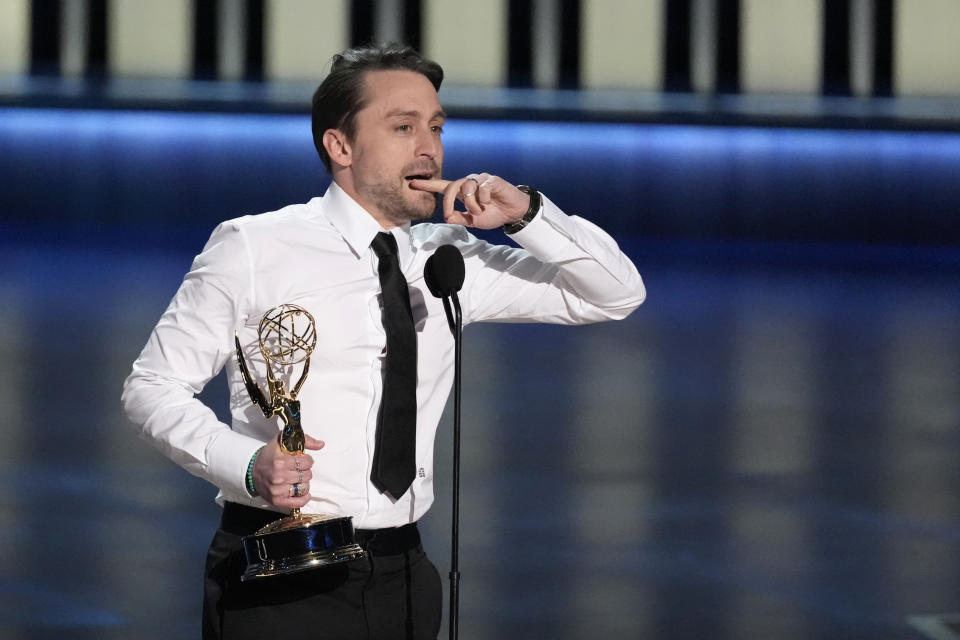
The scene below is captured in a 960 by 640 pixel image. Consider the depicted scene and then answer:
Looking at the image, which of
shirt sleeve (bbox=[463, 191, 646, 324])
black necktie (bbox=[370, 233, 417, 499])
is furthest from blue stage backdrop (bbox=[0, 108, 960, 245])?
black necktie (bbox=[370, 233, 417, 499])

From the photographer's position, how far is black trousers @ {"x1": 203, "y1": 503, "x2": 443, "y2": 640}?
2.03 meters

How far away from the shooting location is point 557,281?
240cm

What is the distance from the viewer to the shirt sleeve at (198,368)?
6.34 ft

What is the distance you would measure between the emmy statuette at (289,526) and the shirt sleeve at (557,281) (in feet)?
1.48

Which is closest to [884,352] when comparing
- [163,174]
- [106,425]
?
[106,425]

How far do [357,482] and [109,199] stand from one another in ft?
34.9

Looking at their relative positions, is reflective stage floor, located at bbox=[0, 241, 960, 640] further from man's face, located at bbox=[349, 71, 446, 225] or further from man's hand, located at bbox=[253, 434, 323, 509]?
man's hand, located at bbox=[253, 434, 323, 509]

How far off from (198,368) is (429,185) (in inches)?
16.5

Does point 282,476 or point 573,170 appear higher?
point 573,170

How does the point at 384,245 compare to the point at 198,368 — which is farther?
the point at 384,245

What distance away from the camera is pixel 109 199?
12.2 m

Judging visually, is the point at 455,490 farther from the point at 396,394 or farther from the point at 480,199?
the point at 480,199

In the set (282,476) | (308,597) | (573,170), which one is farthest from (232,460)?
(573,170)

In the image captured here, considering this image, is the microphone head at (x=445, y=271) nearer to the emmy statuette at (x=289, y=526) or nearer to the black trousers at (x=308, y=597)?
the emmy statuette at (x=289, y=526)
